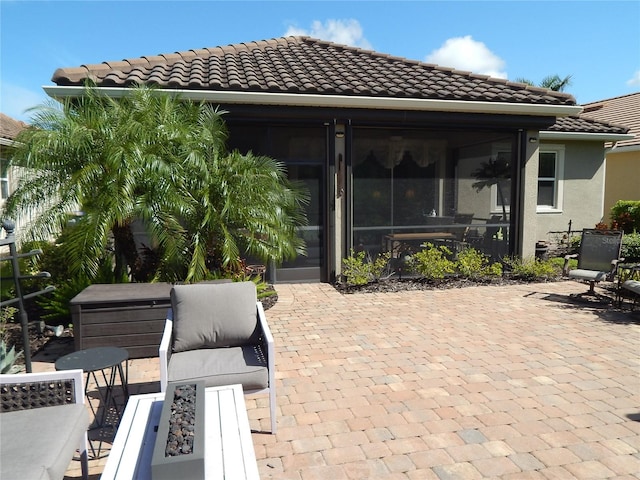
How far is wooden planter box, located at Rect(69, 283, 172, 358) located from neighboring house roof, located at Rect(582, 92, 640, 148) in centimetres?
1588

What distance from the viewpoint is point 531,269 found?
8.88 metres

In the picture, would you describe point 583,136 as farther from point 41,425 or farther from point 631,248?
point 41,425

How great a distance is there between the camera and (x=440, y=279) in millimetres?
8578

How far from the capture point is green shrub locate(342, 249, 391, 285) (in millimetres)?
8242

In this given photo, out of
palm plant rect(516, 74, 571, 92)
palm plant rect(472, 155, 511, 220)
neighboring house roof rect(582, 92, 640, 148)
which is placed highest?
palm plant rect(516, 74, 571, 92)

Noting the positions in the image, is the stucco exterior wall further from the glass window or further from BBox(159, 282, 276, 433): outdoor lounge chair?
BBox(159, 282, 276, 433): outdoor lounge chair

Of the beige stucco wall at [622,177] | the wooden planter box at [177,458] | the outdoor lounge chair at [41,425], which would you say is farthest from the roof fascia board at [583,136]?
the outdoor lounge chair at [41,425]

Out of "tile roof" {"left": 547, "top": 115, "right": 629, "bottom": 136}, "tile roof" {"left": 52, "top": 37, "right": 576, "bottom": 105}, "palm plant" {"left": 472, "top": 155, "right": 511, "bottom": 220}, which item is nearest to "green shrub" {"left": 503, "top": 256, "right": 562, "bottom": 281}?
"palm plant" {"left": 472, "top": 155, "right": 511, "bottom": 220}

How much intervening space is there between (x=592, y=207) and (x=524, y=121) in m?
5.83

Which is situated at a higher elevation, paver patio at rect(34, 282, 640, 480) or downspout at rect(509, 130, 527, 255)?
downspout at rect(509, 130, 527, 255)

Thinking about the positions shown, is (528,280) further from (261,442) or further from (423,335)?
(261,442)

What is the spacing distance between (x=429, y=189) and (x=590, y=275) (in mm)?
3335

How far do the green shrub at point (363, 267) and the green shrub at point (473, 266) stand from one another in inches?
62.1

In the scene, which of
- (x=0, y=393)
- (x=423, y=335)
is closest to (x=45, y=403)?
(x=0, y=393)
